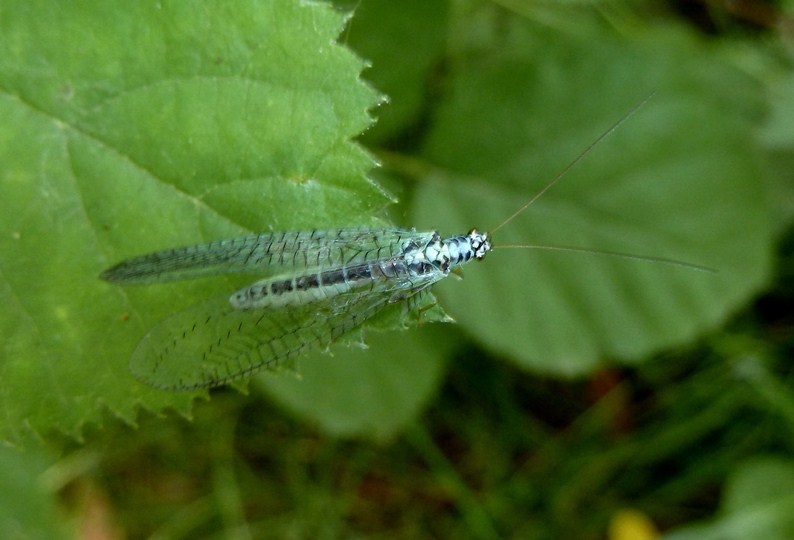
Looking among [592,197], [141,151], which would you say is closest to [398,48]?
[592,197]

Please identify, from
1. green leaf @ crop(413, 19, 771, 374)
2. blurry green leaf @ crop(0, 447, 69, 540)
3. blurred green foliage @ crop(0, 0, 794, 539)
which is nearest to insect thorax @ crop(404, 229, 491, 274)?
blurred green foliage @ crop(0, 0, 794, 539)

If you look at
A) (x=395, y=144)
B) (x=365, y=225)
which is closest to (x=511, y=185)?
(x=395, y=144)

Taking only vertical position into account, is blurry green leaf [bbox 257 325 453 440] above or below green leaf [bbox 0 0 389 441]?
below

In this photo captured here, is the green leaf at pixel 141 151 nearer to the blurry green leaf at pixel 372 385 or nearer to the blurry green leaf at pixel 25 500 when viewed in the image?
the blurry green leaf at pixel 372 385

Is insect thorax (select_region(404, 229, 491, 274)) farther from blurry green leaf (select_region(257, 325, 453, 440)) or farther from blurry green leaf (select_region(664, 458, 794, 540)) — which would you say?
blurry green leaf (select_region(664, 458, 794, 540))

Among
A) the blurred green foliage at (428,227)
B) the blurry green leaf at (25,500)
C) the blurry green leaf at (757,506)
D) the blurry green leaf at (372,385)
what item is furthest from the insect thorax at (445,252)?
the blurry green leaf at (25,500)

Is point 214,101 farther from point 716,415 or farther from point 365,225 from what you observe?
point 716,415

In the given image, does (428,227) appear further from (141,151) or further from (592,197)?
(141,151)
